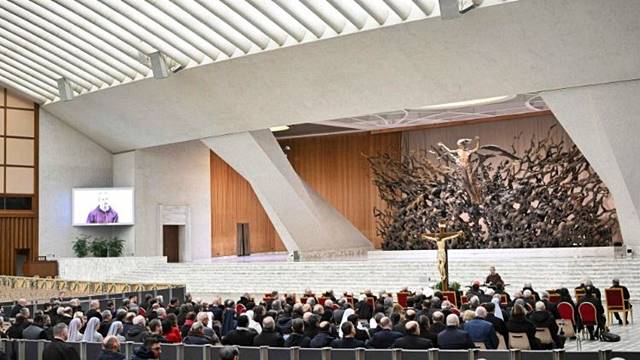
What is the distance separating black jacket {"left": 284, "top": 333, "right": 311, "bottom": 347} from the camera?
770cm

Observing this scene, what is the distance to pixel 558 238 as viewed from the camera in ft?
78.1

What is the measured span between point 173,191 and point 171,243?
6.87 ft

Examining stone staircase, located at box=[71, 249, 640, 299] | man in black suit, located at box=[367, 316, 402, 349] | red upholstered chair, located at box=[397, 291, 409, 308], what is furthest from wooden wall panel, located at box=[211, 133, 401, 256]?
man in black suit, located at box=[367, 316, 402, 349]

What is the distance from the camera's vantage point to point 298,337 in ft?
25.7

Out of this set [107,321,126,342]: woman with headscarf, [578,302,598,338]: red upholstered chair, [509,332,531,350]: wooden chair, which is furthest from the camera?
[578,302,598,338]: red upholstered chair

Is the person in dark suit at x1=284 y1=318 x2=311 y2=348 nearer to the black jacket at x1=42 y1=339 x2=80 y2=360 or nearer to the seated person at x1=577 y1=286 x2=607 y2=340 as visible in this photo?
the black jacket at x1=42 y1=339 x2=80 y2=360

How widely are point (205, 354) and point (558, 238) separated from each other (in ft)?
61.6

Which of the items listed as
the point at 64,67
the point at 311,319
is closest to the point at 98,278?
the point at 64,67

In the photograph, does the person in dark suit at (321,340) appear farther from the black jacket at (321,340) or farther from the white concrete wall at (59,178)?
the white concrete wall at (59,178)

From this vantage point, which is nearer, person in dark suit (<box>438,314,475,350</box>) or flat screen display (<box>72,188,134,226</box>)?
person in dark suit (<box>438,314,475,350</box>)

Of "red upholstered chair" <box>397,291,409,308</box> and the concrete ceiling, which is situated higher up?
the concrete ceiling

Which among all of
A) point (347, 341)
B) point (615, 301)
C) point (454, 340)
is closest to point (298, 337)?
point (347, 341)

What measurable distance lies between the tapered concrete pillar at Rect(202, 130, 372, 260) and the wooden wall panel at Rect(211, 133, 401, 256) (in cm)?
464

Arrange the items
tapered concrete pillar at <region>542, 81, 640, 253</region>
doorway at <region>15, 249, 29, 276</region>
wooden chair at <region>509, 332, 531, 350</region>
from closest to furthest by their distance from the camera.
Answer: wooden chair at <region>509, 332, 531, 350</region> → tapered concrete pillar at <region>542, 81, 640, 253</region> → doorway at <region>15, 249, 29, 276</region>
